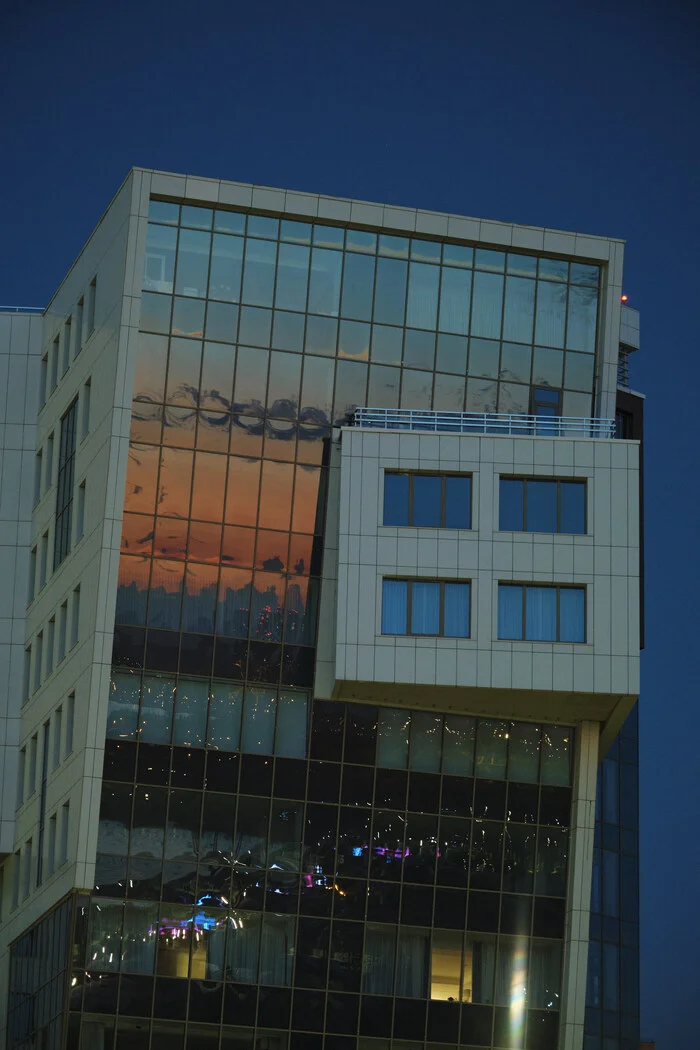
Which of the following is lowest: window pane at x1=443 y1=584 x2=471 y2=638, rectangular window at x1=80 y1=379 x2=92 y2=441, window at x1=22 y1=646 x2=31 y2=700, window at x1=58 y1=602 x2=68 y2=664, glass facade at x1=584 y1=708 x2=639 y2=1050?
glass facade at x1=584 y1=708 x2=639 y2=1050

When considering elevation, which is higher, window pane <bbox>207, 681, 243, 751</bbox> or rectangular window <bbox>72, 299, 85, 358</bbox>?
rectangular window <bbox>72, 299, 85, 358</bbox>

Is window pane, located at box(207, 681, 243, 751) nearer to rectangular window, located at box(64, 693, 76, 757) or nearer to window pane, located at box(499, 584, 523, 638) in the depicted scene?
rectangular window, located at box(64, 693, 76, 757)

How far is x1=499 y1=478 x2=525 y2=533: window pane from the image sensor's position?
60406 millimetres

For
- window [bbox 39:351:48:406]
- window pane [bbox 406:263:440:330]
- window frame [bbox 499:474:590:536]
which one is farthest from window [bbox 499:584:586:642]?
window [bbox 39:351:48:406]

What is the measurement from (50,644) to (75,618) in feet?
9.97

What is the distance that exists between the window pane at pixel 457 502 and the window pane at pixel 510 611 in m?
2.55

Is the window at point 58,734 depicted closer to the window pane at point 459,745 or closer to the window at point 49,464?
the window at point 49,464

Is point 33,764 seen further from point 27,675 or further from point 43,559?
point 43,559

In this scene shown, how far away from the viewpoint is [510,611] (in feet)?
197

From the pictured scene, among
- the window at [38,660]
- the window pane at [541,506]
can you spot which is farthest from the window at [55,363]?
the window pane at [541,506]

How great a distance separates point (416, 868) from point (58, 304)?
25.7 m

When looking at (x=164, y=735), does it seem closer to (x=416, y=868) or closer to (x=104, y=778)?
(x=104, y=778)

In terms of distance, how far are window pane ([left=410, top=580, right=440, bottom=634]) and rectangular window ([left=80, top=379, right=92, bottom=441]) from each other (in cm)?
A: 1334

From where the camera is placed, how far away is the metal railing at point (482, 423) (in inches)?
2474
